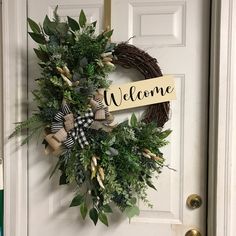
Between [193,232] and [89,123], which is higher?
[89,123]

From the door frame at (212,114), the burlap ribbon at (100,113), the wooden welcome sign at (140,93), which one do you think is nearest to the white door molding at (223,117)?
the door frame at (212,114)

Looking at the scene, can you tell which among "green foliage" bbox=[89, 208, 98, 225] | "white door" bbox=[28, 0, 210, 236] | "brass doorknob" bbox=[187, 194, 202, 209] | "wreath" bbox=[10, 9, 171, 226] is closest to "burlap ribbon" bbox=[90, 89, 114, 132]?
"wreath" bbox=[10, 9, 171, 226]

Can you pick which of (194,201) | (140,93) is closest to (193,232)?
(194,201)

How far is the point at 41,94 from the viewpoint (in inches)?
43.1

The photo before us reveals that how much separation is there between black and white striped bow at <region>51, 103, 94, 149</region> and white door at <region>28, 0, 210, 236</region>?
0.21m

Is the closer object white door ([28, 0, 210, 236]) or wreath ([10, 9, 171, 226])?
wreath ([10, 9, 171, 226])

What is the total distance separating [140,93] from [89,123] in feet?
0.74

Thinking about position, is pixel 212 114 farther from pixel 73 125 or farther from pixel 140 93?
pixel 73 125

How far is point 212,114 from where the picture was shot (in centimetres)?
114

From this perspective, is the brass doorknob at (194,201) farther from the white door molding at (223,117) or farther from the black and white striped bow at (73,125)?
the black and white striped bow at (73,125)

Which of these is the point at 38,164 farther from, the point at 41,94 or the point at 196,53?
the point at 196,53

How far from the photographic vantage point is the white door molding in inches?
42.8

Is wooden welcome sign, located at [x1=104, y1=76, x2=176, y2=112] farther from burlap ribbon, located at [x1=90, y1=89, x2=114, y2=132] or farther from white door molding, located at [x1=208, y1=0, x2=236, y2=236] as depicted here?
white door molding, located at [x1=208, y1=0, x2=236, y2=236]

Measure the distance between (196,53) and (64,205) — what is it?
32.5 inches
